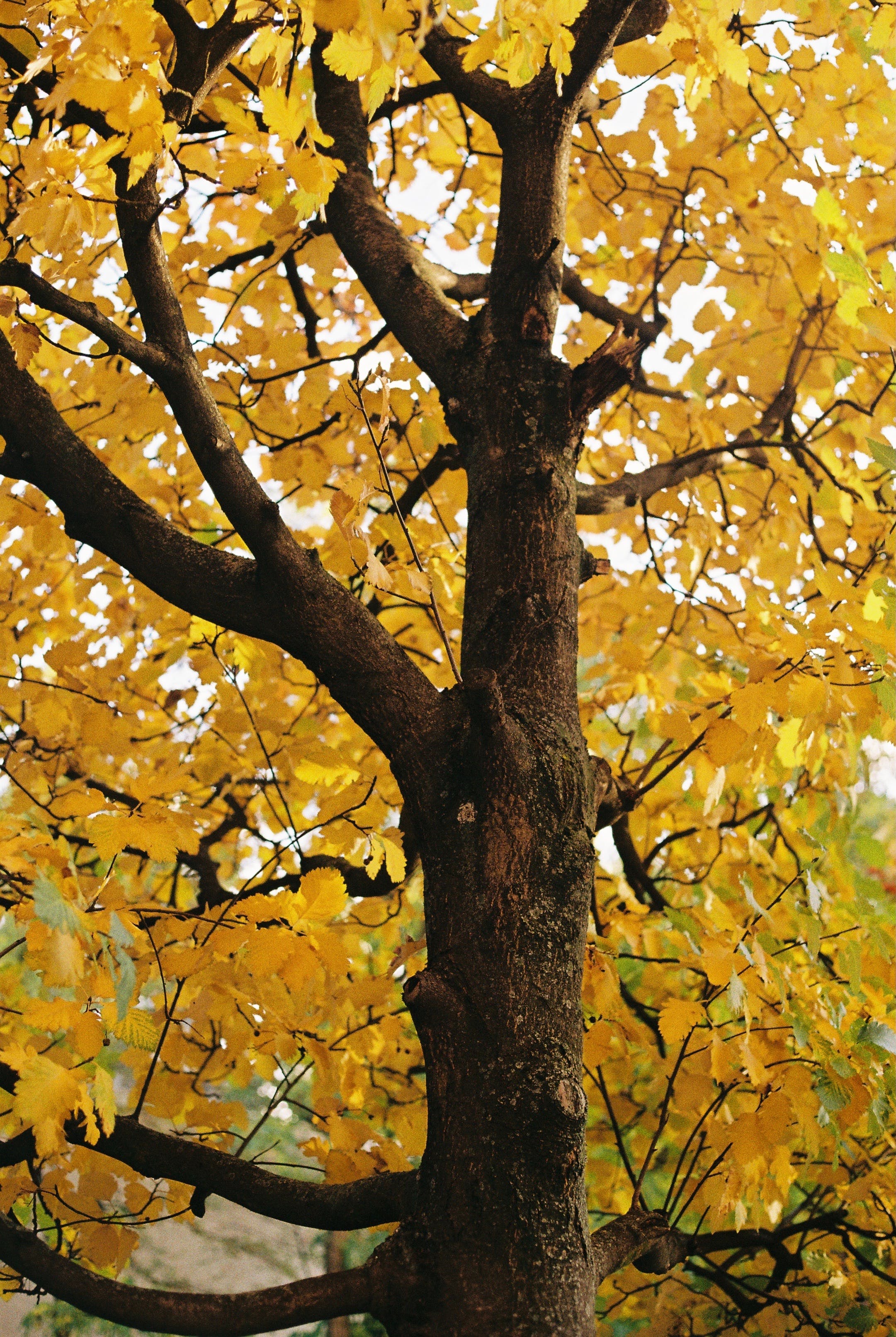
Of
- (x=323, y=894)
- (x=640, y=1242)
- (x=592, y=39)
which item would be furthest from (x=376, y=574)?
(x=592, y=39)

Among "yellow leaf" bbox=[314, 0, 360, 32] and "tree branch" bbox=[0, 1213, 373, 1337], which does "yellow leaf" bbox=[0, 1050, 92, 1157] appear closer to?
"tree branch" bbox=[0, 1213, 373, 1337]

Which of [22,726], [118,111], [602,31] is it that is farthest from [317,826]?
[602,31]

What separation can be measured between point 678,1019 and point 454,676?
72 centimetres

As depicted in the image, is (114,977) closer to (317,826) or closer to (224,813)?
(317,826)

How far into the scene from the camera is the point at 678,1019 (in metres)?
1.58

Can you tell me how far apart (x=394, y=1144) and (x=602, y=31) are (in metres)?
2.33

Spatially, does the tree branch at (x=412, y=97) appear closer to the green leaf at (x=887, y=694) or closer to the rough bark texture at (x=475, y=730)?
the rough bark texture at (x=475, y=730)

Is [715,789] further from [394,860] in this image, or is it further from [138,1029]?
[138,1029]

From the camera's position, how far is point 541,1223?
116cm

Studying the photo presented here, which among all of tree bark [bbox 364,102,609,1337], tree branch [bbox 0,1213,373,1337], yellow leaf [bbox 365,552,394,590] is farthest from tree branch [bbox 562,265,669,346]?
tree branch [bbox 0,1213,373,1337]

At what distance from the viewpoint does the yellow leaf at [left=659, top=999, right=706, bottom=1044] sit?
1.56m

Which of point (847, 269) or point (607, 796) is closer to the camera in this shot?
point (847, 269)

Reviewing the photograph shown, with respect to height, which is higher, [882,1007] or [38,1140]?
[882,1007]

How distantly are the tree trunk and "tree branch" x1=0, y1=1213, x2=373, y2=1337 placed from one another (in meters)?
0.07
